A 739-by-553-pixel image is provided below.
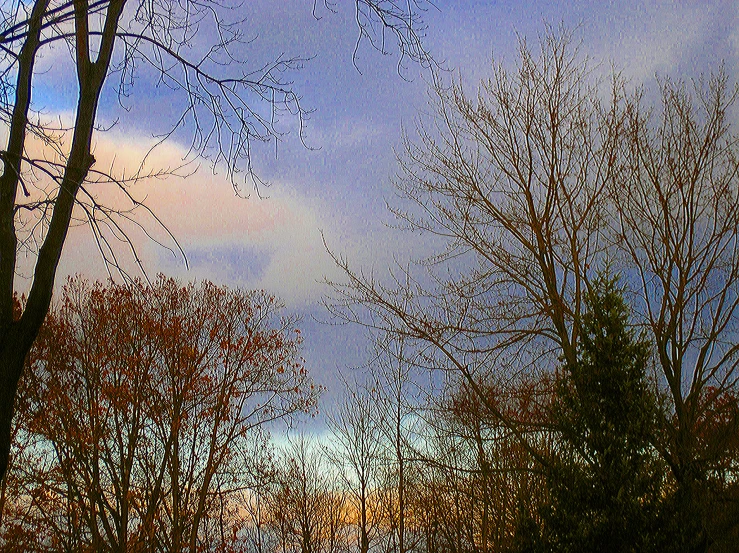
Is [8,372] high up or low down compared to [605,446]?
down

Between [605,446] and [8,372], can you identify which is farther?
[605,446]

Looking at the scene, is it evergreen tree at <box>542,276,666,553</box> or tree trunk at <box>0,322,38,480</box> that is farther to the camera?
evergreen tree at <box>542,276,666,553</box>

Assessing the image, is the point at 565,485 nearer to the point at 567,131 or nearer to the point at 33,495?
the point at 567,131

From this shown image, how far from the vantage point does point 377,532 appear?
80.3 ft

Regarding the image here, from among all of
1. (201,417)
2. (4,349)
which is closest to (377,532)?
(201,417)

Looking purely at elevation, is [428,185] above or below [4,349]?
above

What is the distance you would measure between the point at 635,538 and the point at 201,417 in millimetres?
12038

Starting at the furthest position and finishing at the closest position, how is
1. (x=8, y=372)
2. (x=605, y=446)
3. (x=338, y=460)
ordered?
(x=338, y=460), (x=605, y=446), (x=8, y=372)

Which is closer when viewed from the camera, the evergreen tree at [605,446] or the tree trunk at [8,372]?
the tree trunk at [8,372]

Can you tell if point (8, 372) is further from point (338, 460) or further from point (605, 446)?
point (338, 460)

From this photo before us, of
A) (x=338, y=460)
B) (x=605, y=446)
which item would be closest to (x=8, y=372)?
(x=605, y=446)

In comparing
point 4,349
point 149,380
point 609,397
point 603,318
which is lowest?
point 4,349

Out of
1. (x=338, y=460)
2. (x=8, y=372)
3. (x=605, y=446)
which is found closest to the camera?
(x=8, y=372)

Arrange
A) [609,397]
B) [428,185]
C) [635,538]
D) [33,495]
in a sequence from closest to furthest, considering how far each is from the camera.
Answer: [635,538], [609,397], [428,185], [33,495]
